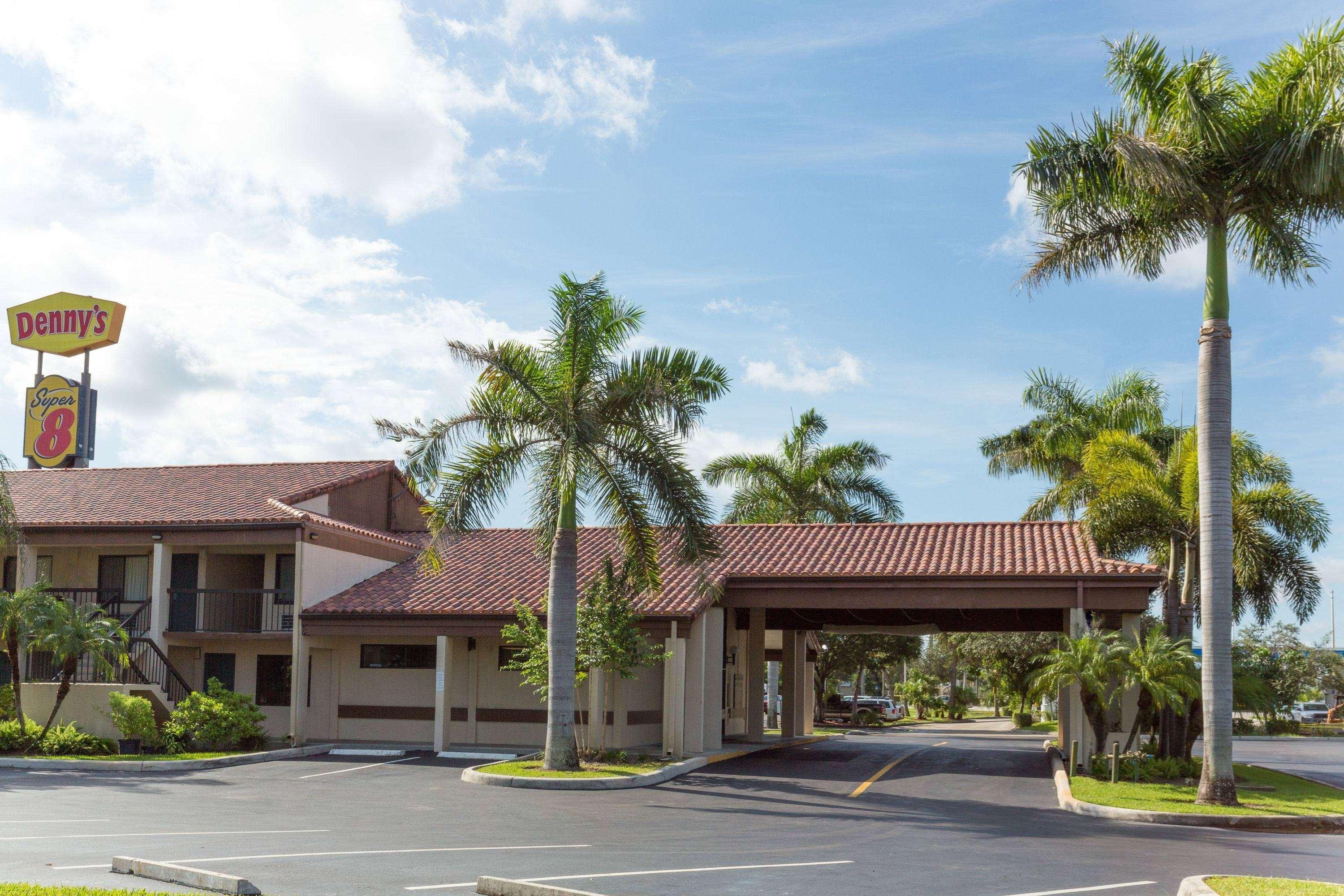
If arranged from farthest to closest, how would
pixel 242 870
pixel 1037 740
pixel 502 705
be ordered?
pixel 1037 740 → pixel 502 705 → pixel 242 870

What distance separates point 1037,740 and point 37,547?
Result: 29.5 m

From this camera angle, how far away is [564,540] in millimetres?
21547

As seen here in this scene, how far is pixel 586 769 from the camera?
21547mm

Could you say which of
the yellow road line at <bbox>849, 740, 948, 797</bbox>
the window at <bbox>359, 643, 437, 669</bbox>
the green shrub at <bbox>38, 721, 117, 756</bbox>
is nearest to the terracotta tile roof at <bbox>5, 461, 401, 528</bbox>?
the window at <bbox>359, 643, 437, 669</bbox>

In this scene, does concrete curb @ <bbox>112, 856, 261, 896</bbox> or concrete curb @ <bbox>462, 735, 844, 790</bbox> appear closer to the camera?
concrete curb @ <bbox>112, 856, 261, 896</bbox>

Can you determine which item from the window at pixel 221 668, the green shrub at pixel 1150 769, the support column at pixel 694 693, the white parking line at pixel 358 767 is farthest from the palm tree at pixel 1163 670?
the window at pixel 221 668

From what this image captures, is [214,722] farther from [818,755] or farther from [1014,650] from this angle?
[1014,650]

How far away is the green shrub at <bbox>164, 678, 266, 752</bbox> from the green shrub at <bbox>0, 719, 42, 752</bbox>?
2592 millimetres

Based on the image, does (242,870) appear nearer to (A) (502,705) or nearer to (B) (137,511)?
(A) (502,705)

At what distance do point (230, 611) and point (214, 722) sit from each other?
5.05 m

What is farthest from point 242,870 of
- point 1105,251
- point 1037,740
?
point 1037,740

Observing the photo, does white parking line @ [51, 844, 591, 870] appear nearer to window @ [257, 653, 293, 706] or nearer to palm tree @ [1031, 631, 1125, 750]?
palm tree @ [1031, 631, 1125, 750]

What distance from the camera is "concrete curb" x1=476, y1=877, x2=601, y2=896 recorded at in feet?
31.0

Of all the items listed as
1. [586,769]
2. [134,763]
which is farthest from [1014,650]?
[134,763]
